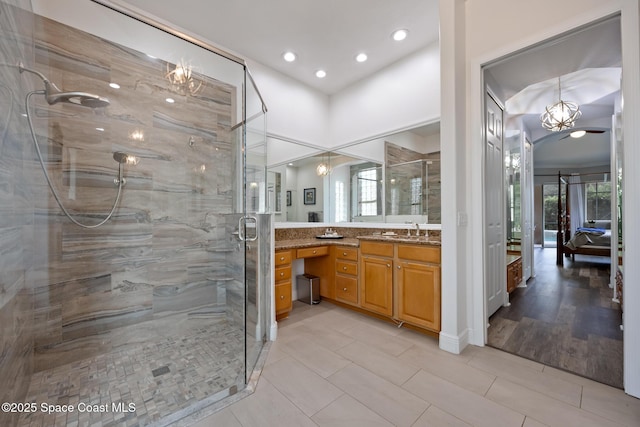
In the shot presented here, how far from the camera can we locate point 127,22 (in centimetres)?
228

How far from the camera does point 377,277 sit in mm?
2854

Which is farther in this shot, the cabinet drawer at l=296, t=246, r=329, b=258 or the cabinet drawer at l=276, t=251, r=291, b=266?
the cabinet drawer at l=296, t=246, r=329, b=258

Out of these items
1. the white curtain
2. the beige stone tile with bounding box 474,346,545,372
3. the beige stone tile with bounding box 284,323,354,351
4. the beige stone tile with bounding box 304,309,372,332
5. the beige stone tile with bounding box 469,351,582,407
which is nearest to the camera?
the beige stone tile with bounding box 469,351,582,407

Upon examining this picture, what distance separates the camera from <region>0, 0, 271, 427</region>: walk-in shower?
1619 millimetres

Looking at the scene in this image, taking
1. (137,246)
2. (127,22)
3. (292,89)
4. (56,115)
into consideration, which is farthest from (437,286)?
→ (127,22)

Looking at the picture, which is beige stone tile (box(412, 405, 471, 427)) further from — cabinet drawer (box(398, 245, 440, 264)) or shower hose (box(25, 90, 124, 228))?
shower hose (box(25, 90, 124, 228))

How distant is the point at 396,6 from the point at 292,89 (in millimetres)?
1605

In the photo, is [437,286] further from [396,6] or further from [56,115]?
[56,115]

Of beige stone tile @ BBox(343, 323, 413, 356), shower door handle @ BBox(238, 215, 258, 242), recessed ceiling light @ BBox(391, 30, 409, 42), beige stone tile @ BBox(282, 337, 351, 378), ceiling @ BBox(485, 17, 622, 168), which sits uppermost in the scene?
recessed ceiling light @ BBox(391, 30, 409, 42)

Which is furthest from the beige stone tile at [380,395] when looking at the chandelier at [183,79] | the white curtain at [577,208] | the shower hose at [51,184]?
the white curtain at [577,208]

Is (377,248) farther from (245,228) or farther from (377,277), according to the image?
(245,228)

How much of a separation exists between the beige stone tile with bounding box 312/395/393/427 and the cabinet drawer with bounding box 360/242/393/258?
1446 millimetres

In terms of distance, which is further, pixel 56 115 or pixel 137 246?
pixel 137 246

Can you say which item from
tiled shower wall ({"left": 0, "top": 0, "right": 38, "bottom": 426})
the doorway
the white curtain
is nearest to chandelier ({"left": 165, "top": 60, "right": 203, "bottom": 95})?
tiled shower wall ({"left": 0, "top": 0, "right": 38, "bottom": 426})
